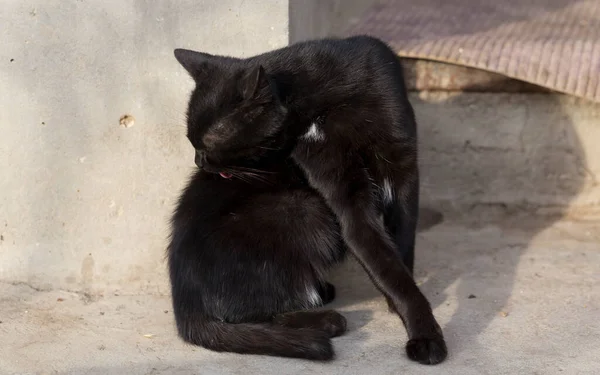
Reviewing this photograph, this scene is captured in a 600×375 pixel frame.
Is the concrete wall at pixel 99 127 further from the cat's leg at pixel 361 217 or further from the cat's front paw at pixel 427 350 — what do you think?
the cat's front paw at pixel 427 350

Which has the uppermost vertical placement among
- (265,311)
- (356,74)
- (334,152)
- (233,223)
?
(356,74)

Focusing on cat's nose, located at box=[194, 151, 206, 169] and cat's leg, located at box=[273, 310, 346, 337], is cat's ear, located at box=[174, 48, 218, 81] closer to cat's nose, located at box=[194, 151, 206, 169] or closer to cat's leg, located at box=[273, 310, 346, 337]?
cat's nose, located at box=[194, 151, 206, 169]

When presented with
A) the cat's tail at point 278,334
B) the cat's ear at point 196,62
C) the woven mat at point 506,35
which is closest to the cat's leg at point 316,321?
the cat's tail at point 278,334

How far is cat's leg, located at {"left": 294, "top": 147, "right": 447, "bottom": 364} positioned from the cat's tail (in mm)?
221

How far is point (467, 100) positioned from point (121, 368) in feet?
6.72

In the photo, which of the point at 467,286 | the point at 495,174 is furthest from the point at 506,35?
the point at 467,286

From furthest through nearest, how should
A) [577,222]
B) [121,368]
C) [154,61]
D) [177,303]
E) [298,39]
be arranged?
[577,222] < [298,39] < [154,61] < [177,303] < [121,368]

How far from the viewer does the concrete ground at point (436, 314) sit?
232 centimetres

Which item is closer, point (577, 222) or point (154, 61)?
point (154, 61)

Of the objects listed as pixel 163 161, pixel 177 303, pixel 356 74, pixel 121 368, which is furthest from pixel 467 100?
pixel 121 368

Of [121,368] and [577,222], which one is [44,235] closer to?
[121,368]

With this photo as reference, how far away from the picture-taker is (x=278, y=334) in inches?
93.1

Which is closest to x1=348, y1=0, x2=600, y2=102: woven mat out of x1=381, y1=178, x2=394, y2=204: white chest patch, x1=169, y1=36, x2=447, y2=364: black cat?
x1=169, y1=36, x2=447, y2=364: black cat

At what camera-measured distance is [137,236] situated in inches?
115
